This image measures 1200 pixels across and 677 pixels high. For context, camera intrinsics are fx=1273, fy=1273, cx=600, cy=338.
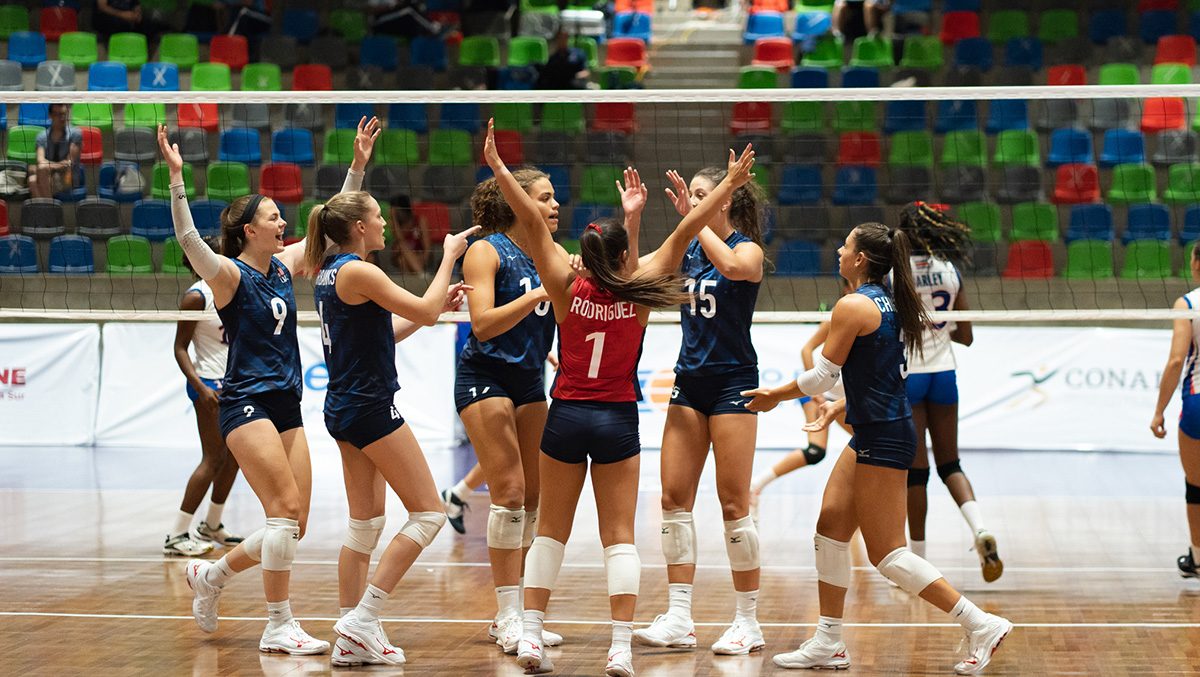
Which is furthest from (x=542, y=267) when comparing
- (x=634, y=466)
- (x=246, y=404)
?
(x=246, y=404)

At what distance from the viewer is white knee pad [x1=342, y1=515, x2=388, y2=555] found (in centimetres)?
531

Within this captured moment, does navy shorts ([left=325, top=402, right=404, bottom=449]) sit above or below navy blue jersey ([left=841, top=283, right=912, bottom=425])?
below

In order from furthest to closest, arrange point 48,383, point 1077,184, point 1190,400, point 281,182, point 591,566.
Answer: point 1077,184
point 281,182
point 48,383
point 591,566
point 1190,400

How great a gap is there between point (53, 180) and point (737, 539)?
1009cm

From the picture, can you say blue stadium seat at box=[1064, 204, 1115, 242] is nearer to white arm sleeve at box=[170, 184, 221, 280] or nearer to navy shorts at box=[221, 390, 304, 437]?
navy shorts at box=[221, 390, 304, 437]

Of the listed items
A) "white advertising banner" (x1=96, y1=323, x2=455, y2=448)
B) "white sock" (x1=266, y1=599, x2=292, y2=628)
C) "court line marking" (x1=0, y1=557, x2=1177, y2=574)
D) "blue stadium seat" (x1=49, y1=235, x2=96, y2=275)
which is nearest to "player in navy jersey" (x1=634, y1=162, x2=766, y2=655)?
"white sock" (x1=266, y1=599, x2=292, y2=628)

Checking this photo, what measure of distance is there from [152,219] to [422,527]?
821 cm

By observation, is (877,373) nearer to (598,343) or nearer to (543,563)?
(598,343)

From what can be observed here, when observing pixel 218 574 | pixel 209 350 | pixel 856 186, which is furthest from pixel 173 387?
pixel 856 186

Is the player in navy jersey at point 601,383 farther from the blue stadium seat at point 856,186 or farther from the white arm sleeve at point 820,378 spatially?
the blue stadium seat at point 856,186

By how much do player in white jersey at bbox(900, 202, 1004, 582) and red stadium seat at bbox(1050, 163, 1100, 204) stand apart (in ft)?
25.9

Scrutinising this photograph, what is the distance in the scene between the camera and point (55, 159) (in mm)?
13148

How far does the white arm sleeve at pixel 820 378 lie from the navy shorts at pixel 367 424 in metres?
1.66

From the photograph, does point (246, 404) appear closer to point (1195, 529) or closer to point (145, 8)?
point (1195, 529)
